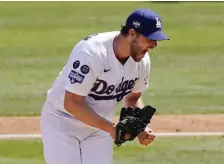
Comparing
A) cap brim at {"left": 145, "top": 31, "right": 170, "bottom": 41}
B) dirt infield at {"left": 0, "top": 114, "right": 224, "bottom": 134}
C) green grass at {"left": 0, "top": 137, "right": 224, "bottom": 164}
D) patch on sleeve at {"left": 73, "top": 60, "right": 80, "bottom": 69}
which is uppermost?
cap brim at {"left": 145, "top": 31, "right": 170, "bottom": 41}

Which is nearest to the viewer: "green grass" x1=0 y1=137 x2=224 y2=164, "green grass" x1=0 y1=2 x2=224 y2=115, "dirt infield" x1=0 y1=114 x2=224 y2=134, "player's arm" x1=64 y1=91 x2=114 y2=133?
"player's arm" x1=64 y1=91 x2=114 y2=133

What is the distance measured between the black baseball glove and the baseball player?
5cm

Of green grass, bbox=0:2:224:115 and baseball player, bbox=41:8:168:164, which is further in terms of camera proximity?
green grass, bbox=0:2:224:115

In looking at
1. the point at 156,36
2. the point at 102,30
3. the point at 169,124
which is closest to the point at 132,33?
the point at 156,36

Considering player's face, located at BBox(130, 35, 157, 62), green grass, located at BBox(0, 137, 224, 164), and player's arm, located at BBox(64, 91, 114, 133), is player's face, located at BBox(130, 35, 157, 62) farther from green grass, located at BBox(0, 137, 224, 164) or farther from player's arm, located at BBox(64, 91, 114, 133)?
green grass, located at BBox(0, 137, 224, 164)

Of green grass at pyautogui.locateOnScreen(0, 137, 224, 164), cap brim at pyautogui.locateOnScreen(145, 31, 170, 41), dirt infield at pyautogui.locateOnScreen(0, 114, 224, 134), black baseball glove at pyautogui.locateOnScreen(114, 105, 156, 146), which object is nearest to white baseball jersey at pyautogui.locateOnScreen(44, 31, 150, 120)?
black baseball glove at pyautogui.locateOnScreen(114, 105, 156, 146)

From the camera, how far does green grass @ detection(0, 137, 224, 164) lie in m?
9.00

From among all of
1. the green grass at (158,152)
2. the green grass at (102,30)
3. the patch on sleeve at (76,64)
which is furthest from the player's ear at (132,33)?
the green grass at (102,30)

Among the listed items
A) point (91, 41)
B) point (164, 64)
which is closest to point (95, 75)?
point (91, 41)

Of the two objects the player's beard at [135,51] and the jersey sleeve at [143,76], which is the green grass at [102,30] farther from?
the player's beard at [135,51]

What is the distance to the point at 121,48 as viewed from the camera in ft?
19.7

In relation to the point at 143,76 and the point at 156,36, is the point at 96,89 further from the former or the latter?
the point at 156,36

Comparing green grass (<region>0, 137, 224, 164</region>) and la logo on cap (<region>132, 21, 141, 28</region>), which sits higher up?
la logo on cap (<region>132, 21, 141, 28</region>)

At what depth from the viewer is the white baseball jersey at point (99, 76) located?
19.4 ft
